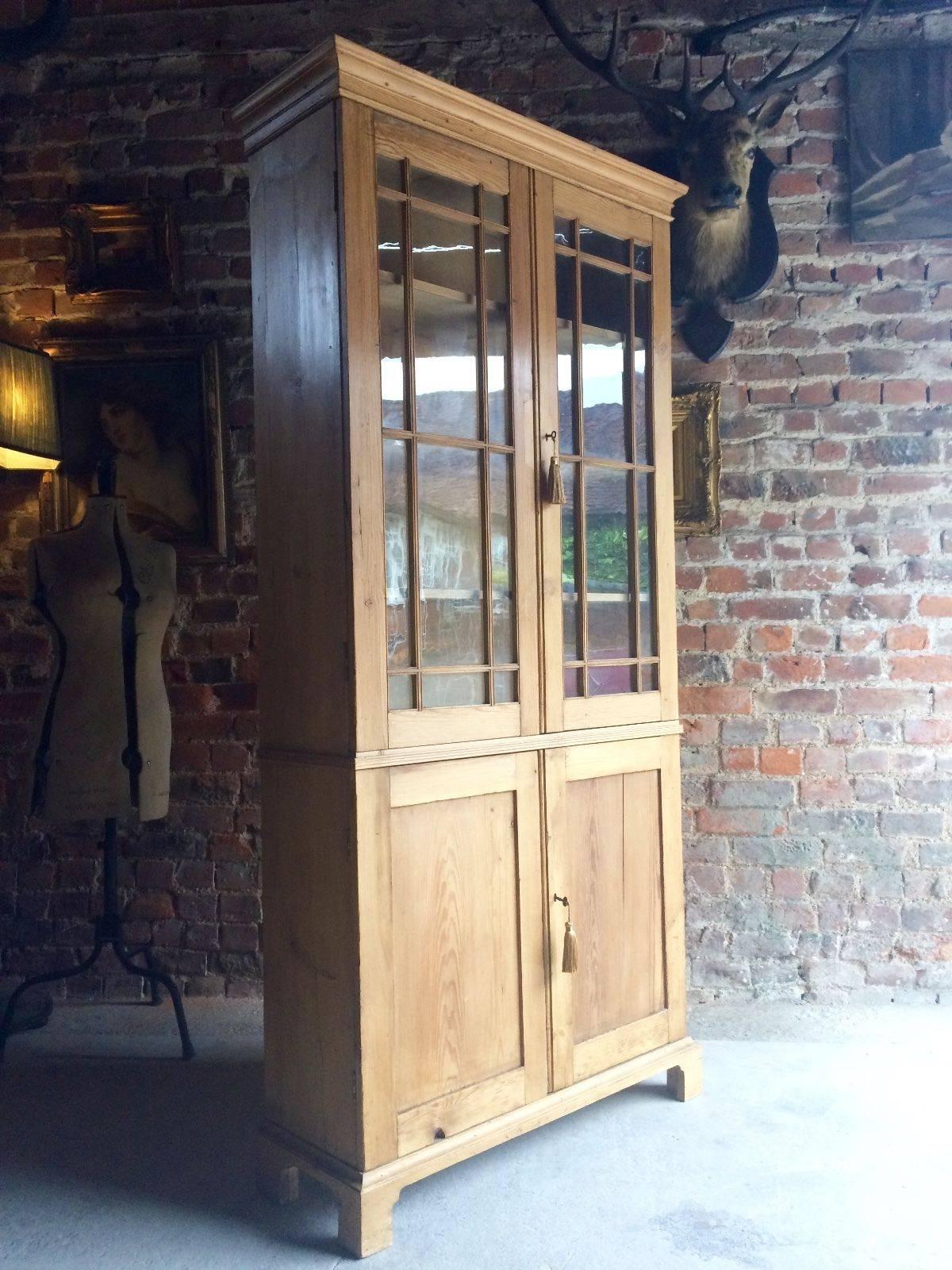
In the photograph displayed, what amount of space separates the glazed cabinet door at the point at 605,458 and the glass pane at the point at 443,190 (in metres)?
0.20

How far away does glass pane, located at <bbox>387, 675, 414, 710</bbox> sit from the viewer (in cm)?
207

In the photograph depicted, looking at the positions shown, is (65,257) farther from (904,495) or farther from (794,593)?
(904,495)

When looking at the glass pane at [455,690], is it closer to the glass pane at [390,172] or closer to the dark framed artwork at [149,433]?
the glass pane at [390,172]

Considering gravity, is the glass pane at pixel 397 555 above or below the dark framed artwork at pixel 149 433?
below

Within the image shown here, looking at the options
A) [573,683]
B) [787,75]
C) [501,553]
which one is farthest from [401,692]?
[787,75]

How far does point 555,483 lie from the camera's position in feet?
7.69

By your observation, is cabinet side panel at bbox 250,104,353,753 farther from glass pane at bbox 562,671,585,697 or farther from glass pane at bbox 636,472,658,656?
glass pane at bbox 636,472,658,656

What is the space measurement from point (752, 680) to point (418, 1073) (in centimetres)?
167

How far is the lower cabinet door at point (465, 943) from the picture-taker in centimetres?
206

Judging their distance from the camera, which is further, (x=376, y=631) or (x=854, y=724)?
(x=854, y=724)

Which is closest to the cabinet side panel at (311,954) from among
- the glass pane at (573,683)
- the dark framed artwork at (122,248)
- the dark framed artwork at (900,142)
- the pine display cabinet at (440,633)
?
the pine display cabinet at (440,633)

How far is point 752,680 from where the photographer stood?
3.22m

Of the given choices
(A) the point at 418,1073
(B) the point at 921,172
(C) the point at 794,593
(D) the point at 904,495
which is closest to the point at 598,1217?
(A) the point at 418,1073

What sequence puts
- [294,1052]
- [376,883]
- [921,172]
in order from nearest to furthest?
[376,883], [294,1052], [921,172]
